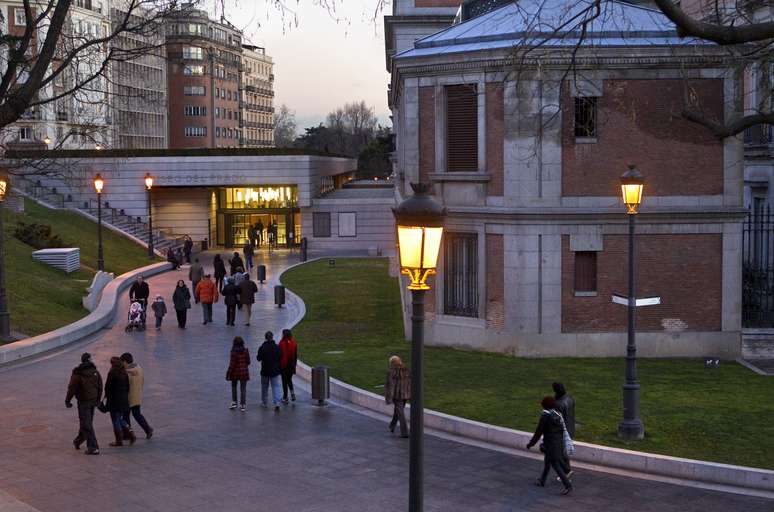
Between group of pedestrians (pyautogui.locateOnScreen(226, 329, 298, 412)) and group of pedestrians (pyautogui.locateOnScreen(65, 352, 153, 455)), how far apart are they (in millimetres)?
2271

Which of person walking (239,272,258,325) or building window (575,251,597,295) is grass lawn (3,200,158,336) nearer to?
person walking (239,272,258,325)

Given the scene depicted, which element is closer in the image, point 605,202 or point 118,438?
point 118,438

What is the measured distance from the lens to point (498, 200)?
2409 cm

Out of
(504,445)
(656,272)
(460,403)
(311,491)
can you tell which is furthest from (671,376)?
(311,491)

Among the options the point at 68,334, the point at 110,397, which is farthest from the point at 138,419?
the point at 68,334

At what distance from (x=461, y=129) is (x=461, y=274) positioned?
3.56 meters

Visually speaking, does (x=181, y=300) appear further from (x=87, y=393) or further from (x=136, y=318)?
(x=87, y=393)

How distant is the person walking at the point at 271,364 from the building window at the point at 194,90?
10684cm

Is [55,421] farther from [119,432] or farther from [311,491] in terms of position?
[311,491]

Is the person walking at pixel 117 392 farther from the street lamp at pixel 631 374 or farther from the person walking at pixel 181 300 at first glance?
the person walking at pixel 181 300

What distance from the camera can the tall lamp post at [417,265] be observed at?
884 centimetres

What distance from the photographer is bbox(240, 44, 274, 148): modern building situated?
147250 mm

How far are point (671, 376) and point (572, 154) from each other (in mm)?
5725

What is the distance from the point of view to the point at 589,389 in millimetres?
20141
